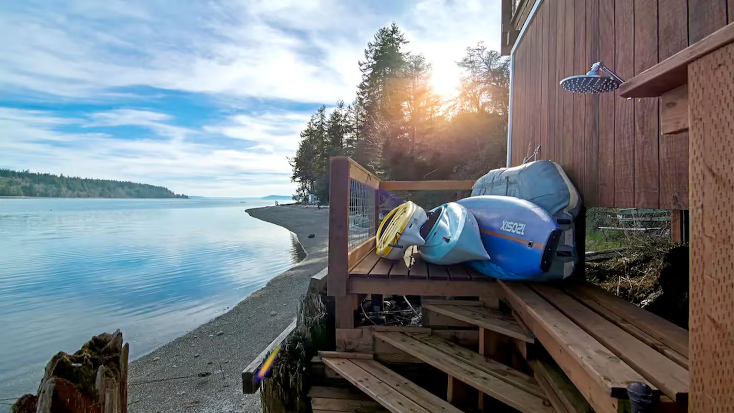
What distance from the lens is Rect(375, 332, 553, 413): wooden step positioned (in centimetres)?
170

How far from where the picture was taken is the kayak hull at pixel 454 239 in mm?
2439

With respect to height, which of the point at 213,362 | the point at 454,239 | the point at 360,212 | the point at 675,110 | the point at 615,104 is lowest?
the point at 213,362

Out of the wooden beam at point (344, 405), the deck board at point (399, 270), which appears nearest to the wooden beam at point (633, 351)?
the deck board at point (399, 270)

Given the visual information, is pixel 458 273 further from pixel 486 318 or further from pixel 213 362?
pixel 213 362

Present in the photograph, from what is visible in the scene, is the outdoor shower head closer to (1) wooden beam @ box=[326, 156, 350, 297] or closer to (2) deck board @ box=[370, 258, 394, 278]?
(1) wooden beam @ box=[326, 156, 350, 297]

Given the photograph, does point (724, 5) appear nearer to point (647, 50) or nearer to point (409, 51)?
point (647, 50)

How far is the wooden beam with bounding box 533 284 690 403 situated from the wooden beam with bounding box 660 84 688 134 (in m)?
0.70

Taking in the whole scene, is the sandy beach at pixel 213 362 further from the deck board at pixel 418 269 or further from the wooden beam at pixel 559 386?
the wooden beam at pixel 559 386

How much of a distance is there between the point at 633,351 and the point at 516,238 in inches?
39.3

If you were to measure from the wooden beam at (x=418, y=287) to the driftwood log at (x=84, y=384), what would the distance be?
4.46ft

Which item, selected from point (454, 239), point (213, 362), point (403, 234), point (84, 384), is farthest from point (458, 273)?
point (213, 362)

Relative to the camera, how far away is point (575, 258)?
7.51ft

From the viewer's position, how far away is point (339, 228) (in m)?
2.50

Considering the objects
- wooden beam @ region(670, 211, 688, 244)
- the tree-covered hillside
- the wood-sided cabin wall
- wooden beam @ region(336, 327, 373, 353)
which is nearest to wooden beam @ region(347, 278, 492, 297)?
→ wooden beam @ region(336, 327, 373, 353)
